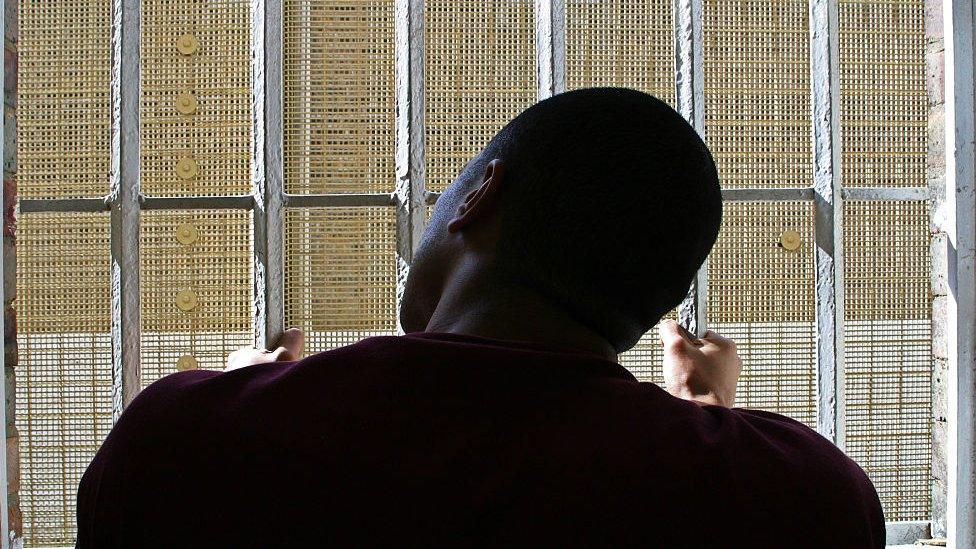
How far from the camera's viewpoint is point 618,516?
677mm

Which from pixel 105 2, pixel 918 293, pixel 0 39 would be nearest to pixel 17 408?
pixel 0 39

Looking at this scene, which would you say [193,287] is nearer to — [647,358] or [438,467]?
[647,358]

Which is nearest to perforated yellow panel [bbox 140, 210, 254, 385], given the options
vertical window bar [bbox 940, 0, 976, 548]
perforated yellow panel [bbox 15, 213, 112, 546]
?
perforated yellow panel [bbox 15, 213, 112, 546]

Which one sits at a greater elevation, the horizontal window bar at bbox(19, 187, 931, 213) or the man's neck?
the horizontal window bar at bbox(19, 187, 931, 213)

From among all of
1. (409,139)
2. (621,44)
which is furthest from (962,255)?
(409,139)

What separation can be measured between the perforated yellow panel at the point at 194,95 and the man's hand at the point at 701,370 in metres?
1.16

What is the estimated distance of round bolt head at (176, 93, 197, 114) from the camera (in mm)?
1809

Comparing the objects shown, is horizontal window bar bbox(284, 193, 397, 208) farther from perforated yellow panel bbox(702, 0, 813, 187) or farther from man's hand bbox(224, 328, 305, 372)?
perforated yellow panel bbox(702, 0, 813, 187)

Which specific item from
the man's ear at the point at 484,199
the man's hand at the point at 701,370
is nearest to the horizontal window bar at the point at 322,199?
the man's hand at the point at 701,370

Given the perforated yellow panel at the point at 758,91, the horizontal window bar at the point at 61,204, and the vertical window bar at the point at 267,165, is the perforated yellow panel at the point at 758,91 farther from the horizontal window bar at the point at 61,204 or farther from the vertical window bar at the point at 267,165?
the horizontal window bar at the point at 61,204

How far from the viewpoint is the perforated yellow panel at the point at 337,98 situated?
72.0 inches

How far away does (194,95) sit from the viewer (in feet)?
5.97

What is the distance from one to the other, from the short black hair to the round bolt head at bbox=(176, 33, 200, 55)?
4.20 ft

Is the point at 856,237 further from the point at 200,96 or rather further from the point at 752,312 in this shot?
the point at 200,96
